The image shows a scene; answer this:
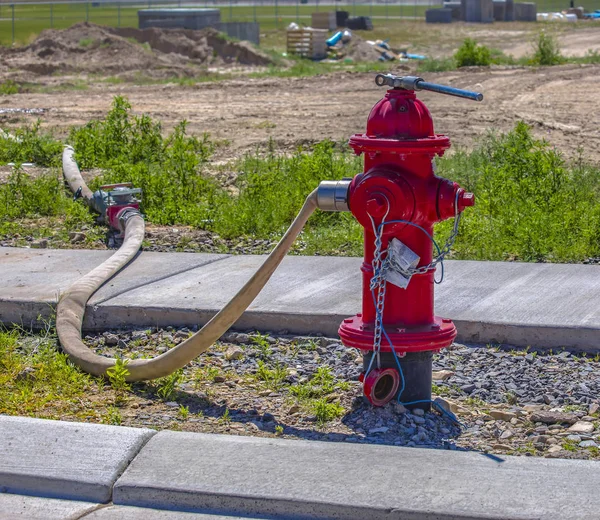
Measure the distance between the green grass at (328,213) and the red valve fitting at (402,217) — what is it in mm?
2622

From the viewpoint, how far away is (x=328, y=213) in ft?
25.8

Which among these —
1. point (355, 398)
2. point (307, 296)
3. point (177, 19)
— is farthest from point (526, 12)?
point (355, 398)

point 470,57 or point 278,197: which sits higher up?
point 470,57

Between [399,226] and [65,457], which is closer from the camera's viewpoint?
[65,457]

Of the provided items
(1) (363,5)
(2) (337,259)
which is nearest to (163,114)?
(2) (337,259)

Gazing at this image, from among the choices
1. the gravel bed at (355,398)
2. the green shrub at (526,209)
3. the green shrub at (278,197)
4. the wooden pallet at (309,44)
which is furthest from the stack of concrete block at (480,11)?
the gravel bed at (355,398)

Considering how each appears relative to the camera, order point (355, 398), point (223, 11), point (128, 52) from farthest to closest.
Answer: point (223, 11) → point (128, 52) → point (355, 398)

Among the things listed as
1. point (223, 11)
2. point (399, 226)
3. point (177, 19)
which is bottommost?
point (399, 226)

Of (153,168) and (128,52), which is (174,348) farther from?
(128,52)

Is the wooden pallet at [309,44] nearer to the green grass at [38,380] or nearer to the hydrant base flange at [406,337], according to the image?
the green grass at [38,380]

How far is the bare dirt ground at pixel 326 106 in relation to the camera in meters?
13.9

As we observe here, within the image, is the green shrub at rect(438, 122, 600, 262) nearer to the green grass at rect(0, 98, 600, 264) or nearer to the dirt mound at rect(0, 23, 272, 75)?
the green grass at rect(0, 98, 600, 264)

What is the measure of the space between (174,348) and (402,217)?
4.10ft

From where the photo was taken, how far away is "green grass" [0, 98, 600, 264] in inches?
264
